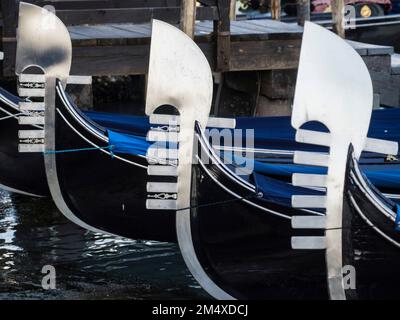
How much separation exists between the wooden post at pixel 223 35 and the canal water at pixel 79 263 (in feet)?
4.92

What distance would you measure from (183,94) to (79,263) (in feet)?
5.53

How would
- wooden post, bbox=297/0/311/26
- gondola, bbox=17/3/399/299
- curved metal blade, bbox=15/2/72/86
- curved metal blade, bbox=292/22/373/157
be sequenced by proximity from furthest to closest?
1. wooden post, bbox=297/0/311/26
2. curved metal blade, bbox=15/2/72/86
3. gondola, bbox=17/3/399/299
4. curved metal blade, bbox=292/22/373/157

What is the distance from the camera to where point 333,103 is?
13.1 ft

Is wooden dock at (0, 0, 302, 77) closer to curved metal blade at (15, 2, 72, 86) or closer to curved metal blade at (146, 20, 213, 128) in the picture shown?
curved metal blade at (15, 2, 72, 86)

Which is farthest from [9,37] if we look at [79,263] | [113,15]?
[79,263]

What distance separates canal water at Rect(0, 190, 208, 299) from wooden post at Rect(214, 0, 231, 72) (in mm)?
1501

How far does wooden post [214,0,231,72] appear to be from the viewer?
7.10 m

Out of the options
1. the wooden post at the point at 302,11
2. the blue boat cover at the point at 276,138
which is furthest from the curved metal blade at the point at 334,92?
the wooden post at the point at 302,11

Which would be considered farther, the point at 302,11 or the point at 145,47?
the point at 302,11

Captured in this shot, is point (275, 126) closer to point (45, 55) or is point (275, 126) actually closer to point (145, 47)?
point (145, 47)

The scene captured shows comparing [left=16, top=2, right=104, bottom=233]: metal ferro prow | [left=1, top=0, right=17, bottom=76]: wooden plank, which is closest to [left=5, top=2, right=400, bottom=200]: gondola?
[left=16, top=2, right=104, bottom=233]: metal ferro prow

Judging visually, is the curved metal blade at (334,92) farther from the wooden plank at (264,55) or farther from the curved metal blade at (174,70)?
the wooden plank at (264,55)

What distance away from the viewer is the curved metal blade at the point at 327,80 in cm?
398

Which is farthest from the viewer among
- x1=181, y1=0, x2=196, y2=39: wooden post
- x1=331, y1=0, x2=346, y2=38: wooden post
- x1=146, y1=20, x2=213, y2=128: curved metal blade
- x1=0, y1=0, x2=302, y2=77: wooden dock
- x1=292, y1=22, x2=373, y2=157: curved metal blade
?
x1=331, y1=0, x2=346, y2=38: wooden post
